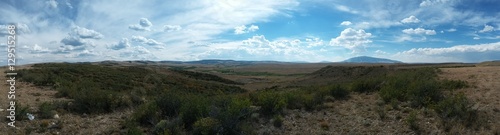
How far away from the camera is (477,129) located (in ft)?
30.1

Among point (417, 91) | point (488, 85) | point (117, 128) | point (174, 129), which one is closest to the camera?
point (174, 129)

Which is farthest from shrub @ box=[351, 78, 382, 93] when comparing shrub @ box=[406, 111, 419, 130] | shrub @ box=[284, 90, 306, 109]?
shrub @ box=[406, 111, 419, 130]

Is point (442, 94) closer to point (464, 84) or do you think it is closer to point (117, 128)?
point (464, 84)

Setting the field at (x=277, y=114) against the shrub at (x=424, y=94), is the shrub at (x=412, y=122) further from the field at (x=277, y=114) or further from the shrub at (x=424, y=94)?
the shrub at (x=424, y=94)

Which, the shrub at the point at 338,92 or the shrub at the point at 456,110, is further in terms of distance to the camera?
the shrub at the point at 338,92

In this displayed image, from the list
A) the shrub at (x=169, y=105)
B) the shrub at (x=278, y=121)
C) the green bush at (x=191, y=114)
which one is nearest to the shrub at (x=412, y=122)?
the shrub at (x=278, y=121)

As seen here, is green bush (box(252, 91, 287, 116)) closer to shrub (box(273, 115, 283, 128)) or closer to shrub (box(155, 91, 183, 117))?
shrub (box(273, 115, 283, 128))

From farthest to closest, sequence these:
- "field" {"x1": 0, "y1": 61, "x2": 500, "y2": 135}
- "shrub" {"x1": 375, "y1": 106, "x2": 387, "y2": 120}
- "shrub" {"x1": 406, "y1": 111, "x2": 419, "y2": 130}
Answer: "shrub" {"x1": 375, "y1": 106, "x2": 387, "y2": 120}, "shrub" {"x1": 406, "y1": 111, "x2": 419, "y2": 130}, "field" {"x1": 0, "y1": 61, "x2": 500, "y2": 135}

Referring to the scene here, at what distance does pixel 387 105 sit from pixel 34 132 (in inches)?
458

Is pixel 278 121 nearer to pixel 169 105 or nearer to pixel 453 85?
pixel 169 105

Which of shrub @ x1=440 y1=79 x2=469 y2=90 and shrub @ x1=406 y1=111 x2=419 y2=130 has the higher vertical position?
shrub @ x1=440 y1=79 x2=469 y2=90

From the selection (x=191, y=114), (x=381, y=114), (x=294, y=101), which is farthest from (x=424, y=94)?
(x=191, y=114)

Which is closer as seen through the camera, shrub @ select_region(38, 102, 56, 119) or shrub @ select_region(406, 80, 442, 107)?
shrub @ select_region(38, 102, 56, 119)

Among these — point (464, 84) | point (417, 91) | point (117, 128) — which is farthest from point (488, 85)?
point (117, 128)
